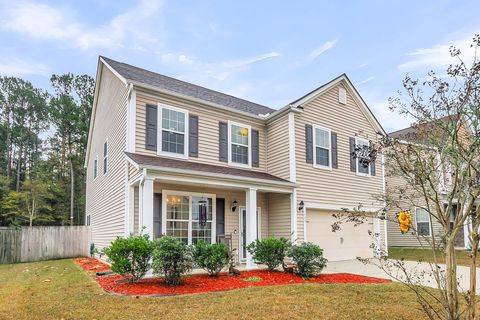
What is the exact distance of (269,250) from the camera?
9562 millimetres

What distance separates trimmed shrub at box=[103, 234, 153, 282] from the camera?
7469 mm

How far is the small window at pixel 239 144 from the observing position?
1192 centimetres

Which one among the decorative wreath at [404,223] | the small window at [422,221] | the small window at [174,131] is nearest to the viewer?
the decorative wreath at [404,223]

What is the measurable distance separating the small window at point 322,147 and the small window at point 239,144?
2417 mm

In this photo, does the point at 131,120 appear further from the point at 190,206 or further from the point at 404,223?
the point at 404,223

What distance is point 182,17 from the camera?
14.0 metres

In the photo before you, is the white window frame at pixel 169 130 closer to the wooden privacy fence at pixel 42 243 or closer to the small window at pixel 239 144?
the small window at pixel 239 144

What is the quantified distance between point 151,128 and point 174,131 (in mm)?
736

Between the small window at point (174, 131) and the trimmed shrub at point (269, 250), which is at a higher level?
the small window at point (174, 131)

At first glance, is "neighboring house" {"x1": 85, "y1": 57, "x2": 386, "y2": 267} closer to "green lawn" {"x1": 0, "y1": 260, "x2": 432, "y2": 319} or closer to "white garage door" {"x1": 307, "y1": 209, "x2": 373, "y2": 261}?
"white garage door" {"x1": 307, "y1": 209, "x2": 373, "y2": 261}

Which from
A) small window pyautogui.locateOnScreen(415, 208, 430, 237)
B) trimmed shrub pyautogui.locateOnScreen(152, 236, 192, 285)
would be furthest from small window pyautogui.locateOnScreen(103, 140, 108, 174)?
small window pyautogui.locateOnScreen(415, 208, 430, 237)

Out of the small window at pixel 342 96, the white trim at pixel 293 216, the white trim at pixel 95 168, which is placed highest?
the small window at pixel 342 96

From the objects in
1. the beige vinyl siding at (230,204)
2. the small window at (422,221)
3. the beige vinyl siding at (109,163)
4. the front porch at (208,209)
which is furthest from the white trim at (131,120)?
the small window at (422,221)

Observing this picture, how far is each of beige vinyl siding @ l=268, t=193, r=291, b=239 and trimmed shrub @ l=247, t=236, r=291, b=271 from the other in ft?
5.92
